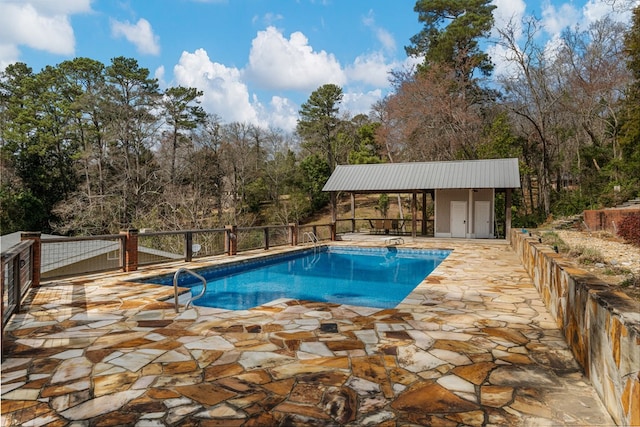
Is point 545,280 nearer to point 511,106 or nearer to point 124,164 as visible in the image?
point 511,106

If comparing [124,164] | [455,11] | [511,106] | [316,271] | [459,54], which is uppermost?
[455,11]

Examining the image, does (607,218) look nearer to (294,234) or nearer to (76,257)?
(294,234)

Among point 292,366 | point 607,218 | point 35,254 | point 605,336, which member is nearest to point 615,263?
point 605,336

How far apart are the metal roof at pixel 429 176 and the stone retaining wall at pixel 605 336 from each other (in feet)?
35.9

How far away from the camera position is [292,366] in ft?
10.4

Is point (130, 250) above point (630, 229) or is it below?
below

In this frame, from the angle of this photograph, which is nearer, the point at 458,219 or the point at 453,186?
the point at 453,186

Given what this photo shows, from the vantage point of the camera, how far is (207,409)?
96.4 inches

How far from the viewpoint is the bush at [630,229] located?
9.45 meters

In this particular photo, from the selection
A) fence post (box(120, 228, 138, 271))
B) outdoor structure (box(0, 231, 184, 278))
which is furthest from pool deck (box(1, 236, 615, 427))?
outdoor structure (box(0, 231, 184, 278))

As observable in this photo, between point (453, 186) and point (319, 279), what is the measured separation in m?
7.79

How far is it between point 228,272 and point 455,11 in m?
23.5

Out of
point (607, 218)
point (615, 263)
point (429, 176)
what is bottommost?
point (615, 263)

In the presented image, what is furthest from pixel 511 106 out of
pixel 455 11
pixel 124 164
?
pixel 124 164
